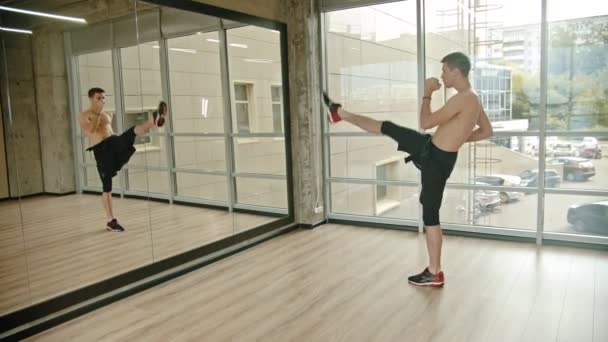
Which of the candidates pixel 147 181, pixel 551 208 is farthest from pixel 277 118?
pixel 551 208

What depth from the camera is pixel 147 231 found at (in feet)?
12.2

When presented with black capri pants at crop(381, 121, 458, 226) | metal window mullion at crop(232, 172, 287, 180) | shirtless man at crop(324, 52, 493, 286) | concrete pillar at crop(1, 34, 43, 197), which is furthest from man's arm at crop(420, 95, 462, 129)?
concrete pillar at crop(1, 34, 43, 197)

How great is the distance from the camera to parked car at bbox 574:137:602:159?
414 cm

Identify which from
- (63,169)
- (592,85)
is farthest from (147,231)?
(592,85)

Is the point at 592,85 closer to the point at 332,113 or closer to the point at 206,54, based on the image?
the point at 332,113

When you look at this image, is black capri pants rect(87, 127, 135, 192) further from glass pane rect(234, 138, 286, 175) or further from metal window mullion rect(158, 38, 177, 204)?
glass pane rect(234, 138, 286, 175)

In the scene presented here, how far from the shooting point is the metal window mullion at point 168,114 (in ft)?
12.4

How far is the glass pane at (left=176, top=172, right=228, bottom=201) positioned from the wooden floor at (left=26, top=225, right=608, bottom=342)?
0.64 metres

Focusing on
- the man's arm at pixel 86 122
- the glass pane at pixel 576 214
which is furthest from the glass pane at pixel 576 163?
the man's arm at pixel 86 122

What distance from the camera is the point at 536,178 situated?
174 inches

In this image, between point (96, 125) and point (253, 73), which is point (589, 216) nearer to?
point (253, 73)

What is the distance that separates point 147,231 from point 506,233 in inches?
136

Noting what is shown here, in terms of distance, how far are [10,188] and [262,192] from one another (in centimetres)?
261

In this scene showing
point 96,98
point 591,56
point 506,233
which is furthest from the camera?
point 506,233
